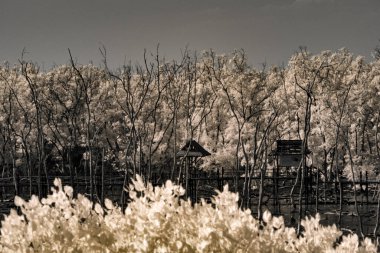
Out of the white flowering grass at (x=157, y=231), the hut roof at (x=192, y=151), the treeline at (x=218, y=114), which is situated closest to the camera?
the white flowering grass at (x=157, y=231)

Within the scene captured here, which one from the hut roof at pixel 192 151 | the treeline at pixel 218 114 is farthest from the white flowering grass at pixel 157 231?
the treeline at pixel 218 114

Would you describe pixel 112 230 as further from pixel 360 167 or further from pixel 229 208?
pixel 360 167

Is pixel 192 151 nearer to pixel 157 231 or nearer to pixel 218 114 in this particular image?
pixel 157 231

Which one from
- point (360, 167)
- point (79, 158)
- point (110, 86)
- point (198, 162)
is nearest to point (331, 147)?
point (360, 167)

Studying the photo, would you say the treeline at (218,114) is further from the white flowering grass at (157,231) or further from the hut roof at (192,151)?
the white flowering grass at (157,231)

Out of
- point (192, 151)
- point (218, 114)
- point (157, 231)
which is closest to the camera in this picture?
point (157, 231)

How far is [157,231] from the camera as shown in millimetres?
3699

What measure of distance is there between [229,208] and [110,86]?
130 feet

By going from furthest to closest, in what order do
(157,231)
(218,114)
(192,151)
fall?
1. (218,114)
2. (192,151)
3. (157,231)

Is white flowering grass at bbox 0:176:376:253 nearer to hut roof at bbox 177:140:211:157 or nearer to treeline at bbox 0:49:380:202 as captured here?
hut roof at bbox 177:140:211:157

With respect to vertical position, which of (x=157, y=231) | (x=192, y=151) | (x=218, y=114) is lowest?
(x=157, y=231)

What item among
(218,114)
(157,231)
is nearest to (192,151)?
(157,231)

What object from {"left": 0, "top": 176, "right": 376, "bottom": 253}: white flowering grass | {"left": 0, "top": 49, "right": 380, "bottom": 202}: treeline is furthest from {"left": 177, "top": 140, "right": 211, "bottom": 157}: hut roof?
{"left": 0, "top": 176, "right": 376, "bottom": 253}: white flowering grass

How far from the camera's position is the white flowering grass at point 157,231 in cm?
344
